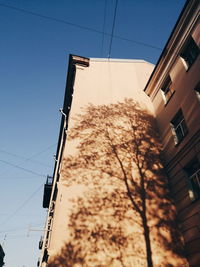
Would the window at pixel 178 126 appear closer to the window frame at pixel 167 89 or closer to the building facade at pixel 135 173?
the building facade at pixel 135 173

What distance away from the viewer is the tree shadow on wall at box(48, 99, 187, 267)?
7.20 meters

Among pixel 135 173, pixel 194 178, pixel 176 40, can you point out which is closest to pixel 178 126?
pixel 194 178

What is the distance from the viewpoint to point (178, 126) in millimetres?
10492

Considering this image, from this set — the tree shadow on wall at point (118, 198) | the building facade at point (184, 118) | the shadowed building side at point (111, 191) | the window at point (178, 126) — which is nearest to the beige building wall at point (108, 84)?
the shadowed building side at point (111, 191)

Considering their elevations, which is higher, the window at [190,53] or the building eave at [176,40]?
the building eave at [176,40]

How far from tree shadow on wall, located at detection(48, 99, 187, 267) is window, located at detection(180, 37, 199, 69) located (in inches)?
178

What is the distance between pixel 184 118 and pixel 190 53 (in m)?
3.93

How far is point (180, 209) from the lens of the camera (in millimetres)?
8562

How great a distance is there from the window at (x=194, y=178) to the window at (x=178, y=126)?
5.69 feet

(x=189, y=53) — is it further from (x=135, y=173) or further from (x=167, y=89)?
(x=135, y=173)

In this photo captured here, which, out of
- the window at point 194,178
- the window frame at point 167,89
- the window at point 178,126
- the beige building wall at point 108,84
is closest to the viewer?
the window at point 194,178

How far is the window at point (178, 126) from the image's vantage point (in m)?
9.97

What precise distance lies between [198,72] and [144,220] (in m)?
7.67

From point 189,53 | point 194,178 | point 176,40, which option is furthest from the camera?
point 176,40
